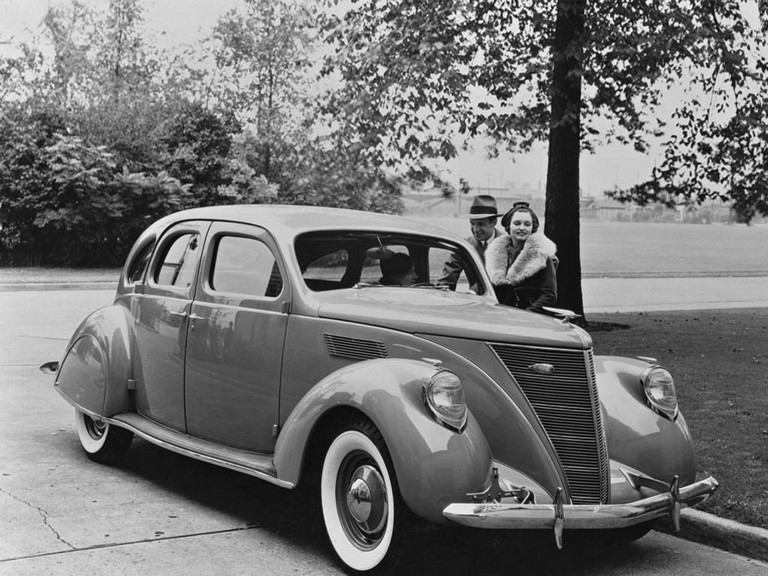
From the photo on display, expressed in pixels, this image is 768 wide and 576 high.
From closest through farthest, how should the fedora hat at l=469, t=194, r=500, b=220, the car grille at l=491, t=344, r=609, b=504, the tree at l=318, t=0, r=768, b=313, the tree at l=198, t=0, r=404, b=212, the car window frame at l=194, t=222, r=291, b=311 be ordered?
the car grille at l=491, t=344, r=609, b=504
the car window frame at l=194, t=222, r=291, b=311
the fedora hat at l=469, t=194, r=500, b=220
the tree at l=318, t=0, r=768, b=313
the tree at l=198, t=0, r=404, b=212

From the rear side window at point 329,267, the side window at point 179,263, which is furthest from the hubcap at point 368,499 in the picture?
the side window at point 179,263

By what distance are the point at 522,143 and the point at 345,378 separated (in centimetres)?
1343

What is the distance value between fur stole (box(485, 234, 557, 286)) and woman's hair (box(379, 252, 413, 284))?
44.2 inches

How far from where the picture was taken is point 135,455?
6.95 metres

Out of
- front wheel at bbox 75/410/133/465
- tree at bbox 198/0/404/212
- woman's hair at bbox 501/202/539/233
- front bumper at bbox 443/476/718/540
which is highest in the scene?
tree at bbox 198/0/404/212

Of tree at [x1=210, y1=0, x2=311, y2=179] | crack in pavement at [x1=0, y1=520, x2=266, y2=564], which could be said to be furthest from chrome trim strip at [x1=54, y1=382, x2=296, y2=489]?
tree at [x1=210, y1=0, x2=311, y2=179]

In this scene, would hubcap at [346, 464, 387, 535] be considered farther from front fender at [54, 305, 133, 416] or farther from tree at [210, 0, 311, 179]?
tree at [210, 0, 311, 179]

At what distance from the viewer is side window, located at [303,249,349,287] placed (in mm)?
5523

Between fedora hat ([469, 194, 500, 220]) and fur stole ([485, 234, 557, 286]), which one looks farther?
fedora hat ([469, 194, 500, 220])

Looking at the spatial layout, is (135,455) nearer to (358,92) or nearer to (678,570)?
(678,570)

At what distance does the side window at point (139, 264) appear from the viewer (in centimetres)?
674

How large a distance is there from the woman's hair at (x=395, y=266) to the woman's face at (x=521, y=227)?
1.30 meters

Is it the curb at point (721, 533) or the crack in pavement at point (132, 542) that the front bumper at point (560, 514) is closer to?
the curb at point (721, 533)

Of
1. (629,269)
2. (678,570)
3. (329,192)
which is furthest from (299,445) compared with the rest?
(629,269)
